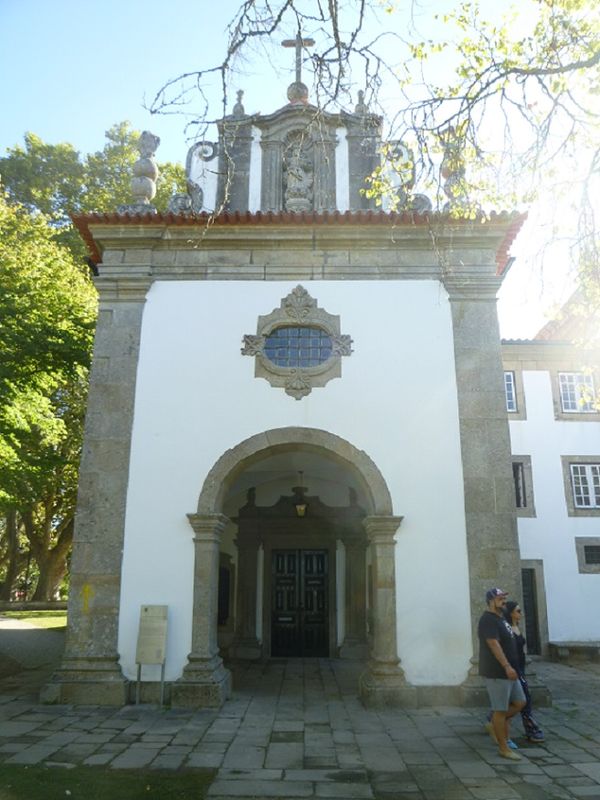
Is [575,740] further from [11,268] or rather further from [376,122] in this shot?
[11,268]

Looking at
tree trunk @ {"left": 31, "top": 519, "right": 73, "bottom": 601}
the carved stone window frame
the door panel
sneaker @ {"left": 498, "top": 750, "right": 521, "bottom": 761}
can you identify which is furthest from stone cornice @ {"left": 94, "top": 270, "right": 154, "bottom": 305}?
tree trunk @ {"left": 31, "top": 519, "right": 73, "bottom": 601}

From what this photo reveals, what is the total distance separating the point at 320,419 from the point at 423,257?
2660mm

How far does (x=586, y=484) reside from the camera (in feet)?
45.4

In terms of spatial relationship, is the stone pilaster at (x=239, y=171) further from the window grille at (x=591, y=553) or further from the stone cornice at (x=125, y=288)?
the window grille at (x=591, y=553)

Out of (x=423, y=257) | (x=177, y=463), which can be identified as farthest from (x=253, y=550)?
(x=423, y=257)

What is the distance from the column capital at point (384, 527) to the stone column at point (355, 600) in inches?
145

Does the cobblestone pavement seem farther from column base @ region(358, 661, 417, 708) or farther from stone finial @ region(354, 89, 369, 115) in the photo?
stone finial @ region(354, 89, 369, 115)

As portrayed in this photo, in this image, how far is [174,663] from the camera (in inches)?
274

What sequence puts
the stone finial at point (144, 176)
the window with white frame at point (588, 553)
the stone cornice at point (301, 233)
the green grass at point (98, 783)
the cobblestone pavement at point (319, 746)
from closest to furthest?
the green grass at point (98, 783) → the cobblestone pavement at point (319, 746) → the stone cornice at point (301, 233) → the stone finial at point (144, 176) → the window with white frame at point (588, 553)

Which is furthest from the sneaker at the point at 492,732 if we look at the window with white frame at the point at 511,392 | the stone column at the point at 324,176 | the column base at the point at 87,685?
the window with white frame at the point at 511,392

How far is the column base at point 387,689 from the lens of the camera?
6715 mm

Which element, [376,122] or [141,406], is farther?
[141,406]

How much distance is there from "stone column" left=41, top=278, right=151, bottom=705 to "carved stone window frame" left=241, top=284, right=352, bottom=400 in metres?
1.63

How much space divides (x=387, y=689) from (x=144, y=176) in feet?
24.6
